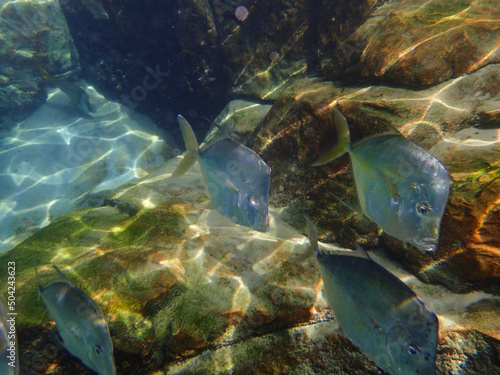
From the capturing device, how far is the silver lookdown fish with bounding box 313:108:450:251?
1.28 meters

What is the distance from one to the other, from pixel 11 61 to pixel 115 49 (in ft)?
12.3

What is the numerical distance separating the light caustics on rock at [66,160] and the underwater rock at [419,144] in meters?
4.55

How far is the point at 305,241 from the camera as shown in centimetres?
263

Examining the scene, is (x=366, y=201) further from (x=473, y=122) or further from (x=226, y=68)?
(x=226, y=68)

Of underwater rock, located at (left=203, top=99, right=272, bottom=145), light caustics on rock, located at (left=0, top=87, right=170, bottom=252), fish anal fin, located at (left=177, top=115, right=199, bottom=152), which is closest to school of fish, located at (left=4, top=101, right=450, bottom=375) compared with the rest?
fish anal fin, located at (left=177, top=115, right=199, bottom=152)

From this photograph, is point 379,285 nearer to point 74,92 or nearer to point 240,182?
point 240,182

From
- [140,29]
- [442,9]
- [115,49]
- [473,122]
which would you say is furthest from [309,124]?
[115,49]

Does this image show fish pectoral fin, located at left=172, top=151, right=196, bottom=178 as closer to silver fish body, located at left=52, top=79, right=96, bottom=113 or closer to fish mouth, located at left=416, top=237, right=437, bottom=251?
fish mouth, located at left=416, top=237, right=437, bottom=251

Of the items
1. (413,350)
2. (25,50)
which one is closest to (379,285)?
(413,350)

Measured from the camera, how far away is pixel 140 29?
21.8ft

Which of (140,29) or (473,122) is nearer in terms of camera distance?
(473,122)

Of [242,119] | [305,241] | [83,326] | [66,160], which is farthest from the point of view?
[66,160]

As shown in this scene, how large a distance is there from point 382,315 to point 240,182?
1.14 meters

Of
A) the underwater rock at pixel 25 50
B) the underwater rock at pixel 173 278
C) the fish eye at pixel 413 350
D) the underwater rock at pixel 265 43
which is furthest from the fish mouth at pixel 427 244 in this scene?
the underwater rock at pixel 25 50
